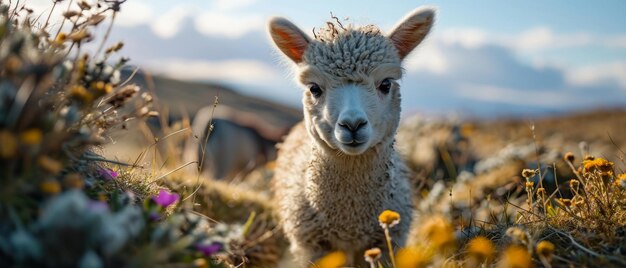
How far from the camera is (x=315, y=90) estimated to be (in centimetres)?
500

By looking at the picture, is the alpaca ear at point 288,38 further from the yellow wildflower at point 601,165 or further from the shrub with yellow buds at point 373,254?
the shrub with yellow buds at point 373,254

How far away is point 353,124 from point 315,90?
80 centimetres

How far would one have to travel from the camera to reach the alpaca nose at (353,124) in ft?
14.1

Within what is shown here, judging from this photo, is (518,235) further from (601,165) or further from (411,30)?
(411,30)

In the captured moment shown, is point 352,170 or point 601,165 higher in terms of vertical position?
point 601,165

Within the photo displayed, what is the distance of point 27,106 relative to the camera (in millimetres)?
2227

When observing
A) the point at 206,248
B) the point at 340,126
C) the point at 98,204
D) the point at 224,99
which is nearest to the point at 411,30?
the point at 340,126

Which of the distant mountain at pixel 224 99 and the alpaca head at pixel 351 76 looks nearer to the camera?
the alpaca head at pixel 351 76

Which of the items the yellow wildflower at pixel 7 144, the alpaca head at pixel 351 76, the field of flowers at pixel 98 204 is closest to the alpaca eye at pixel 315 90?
the alpaca head at pixel 351 76

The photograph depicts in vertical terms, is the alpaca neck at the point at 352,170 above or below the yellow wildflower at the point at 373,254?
below

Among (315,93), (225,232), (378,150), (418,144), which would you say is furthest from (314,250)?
→ (418,144)

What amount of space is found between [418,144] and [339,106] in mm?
6418

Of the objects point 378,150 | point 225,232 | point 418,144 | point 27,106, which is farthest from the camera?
point 418,144

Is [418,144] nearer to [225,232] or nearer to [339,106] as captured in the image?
[339,106]
